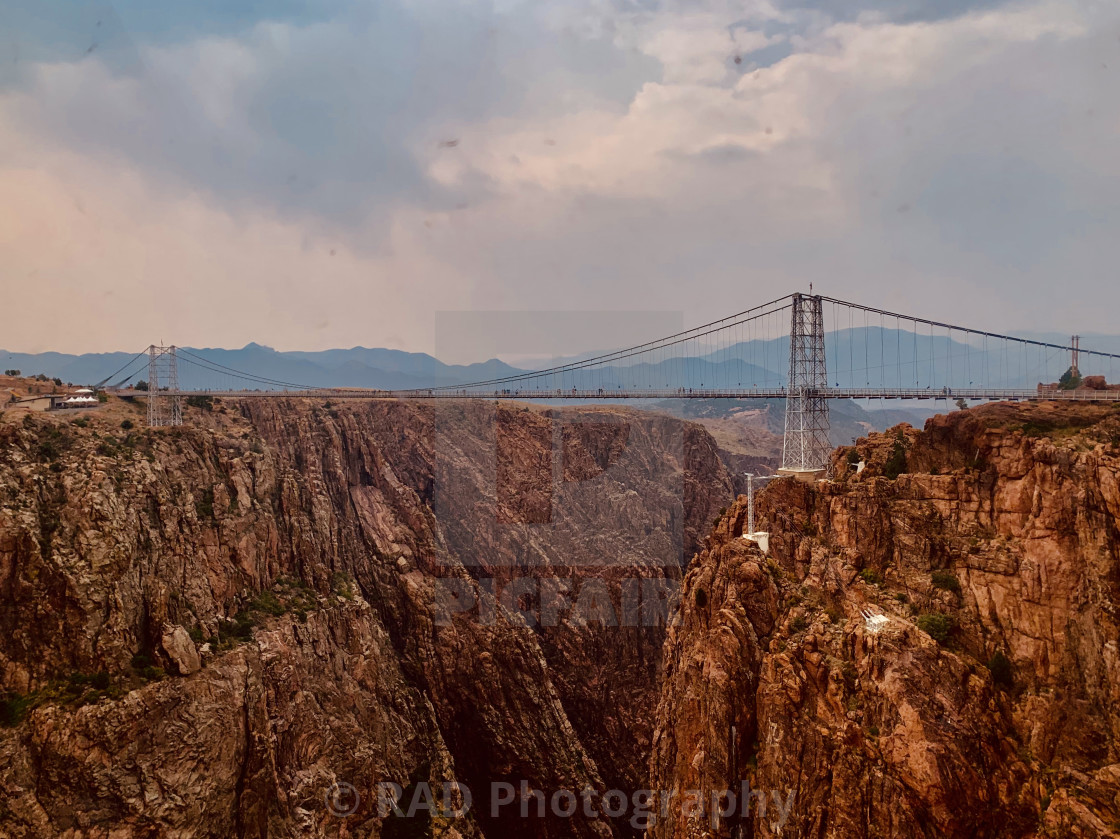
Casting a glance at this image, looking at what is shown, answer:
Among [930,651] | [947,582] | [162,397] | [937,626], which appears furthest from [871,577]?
[162,397]

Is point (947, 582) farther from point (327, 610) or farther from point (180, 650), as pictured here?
point (327, 610)

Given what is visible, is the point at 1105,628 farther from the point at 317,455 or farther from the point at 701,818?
the point at 317,455

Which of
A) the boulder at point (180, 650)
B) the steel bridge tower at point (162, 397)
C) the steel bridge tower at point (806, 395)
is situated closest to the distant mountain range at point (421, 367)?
the steel bridge tower at point (162, 397)

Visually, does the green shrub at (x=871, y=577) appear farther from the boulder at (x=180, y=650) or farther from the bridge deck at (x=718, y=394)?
the boulder at (x=180, y=650)

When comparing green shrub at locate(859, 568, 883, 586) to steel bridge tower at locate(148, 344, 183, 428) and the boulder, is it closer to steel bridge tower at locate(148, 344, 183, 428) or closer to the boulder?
the boulder

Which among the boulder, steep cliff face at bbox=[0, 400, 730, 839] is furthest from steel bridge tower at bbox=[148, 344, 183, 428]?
the boulder

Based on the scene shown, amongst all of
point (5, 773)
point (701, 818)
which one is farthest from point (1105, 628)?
point (5, 773)
